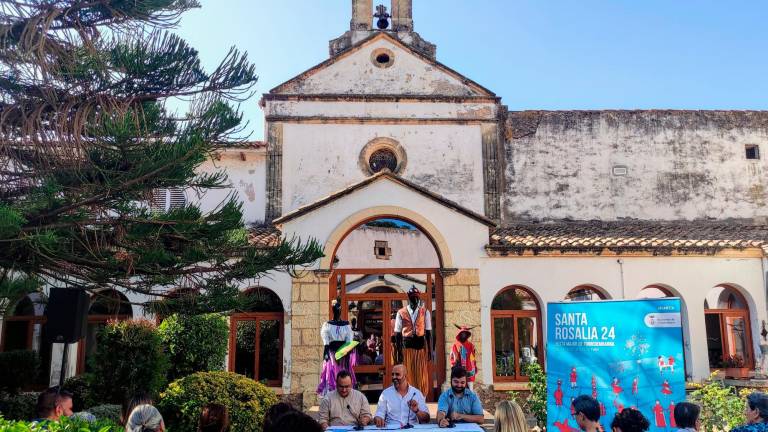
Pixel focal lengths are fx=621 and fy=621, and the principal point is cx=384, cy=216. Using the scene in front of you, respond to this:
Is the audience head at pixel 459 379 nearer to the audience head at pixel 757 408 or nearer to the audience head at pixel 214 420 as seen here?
the audience head at pixel 214 420

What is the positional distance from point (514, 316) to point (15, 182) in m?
9.72

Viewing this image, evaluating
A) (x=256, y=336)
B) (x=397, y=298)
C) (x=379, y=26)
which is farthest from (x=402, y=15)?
(x=256, y=336)

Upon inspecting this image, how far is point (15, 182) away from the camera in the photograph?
7.66 meters

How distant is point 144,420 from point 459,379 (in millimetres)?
3549

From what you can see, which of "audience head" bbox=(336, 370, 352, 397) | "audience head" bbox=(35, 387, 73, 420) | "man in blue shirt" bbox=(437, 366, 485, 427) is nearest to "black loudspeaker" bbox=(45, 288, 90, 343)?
"audience head" bbox=(35, 387, 73, 420)

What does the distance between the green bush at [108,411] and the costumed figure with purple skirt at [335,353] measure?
10.3 ft

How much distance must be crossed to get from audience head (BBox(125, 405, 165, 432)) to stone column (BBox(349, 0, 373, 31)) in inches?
561

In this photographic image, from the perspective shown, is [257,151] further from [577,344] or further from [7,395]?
[577,344]

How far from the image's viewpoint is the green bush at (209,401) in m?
9.18

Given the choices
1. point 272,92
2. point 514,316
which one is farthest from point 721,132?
point 272,92

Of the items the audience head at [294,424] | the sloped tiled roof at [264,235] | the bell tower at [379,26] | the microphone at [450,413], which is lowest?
the microphone at [450,413]

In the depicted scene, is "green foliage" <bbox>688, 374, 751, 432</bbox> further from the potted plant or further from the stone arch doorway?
the stone arch doorway

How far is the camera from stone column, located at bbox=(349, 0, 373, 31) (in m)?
18.1

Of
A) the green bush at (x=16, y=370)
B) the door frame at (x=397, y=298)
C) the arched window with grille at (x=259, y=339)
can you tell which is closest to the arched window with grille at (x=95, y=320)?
the green bush at (x=16, y=370)
